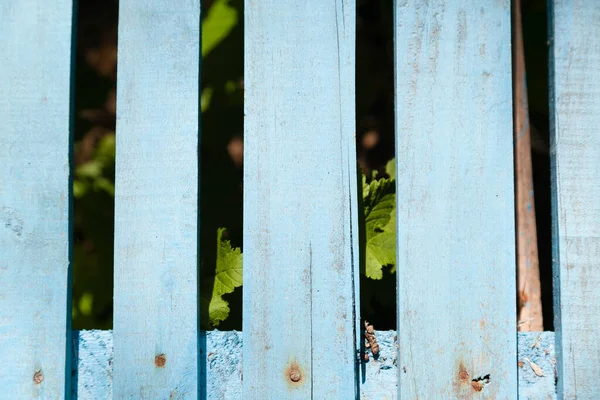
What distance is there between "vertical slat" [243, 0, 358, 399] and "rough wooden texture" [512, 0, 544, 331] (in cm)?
57

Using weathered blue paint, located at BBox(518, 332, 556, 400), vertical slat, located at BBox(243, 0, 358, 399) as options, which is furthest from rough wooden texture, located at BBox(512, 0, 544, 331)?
vertical slat, located at BBox(243, 0, 358, 399)

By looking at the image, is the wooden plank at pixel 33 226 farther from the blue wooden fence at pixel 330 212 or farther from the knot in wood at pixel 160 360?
the knot in wood at pixel 160 360

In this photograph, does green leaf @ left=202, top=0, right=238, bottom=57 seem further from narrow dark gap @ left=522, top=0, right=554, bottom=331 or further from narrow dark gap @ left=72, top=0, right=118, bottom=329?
narrow dark gap @ left=522, top=0, right=554, bottom=331

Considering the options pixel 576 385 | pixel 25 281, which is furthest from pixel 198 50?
pixel 576 385

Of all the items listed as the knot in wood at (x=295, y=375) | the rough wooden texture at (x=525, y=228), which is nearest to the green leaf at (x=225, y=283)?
the knot in wood at (x=295, y=375)

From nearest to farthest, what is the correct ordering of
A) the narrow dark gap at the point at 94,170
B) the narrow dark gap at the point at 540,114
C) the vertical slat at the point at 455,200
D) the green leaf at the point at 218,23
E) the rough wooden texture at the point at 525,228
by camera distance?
the vertical slat at the point at 455,200 → the rough wooden texture at the point at 525,228 → the narrow dark gap at the point at 94,170 → the green leaf at the point at 218,23 → the narrow dark gap at the point at 540,114

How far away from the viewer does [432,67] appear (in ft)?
4.12

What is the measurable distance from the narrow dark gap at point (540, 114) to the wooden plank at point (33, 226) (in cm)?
144

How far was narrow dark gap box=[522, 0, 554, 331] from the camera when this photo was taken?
1.96m

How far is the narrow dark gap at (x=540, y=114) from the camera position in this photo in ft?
6.42

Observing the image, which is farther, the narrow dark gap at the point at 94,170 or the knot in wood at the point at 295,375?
the narrow dark gap at the point at 94,170

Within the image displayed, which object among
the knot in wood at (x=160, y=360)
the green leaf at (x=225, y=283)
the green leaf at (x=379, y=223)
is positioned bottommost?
the knot in wood at (x=160, y=360)

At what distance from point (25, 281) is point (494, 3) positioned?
45.9 inches

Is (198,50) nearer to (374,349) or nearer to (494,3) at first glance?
(494,3)
